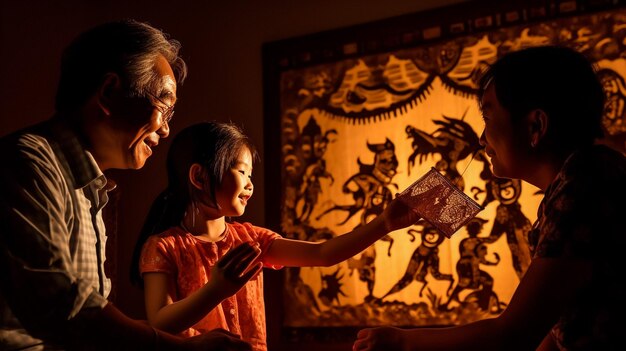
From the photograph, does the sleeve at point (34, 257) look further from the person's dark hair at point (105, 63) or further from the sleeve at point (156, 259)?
the sleeve at point (156, 259)

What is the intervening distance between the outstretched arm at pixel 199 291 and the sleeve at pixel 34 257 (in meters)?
0.30

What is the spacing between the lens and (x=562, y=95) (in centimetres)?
133

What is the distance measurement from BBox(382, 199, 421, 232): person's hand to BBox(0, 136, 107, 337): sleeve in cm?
83

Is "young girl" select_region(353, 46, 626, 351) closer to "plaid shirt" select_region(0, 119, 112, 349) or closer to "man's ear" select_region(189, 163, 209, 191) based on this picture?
"plaid shirt" select_region(0, 119, 112, 349)

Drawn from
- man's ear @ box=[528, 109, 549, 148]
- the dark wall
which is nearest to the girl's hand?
man's ear @ box=[528, 109, 549, 148]

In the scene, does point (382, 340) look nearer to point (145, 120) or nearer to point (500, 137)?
point (500, 137)

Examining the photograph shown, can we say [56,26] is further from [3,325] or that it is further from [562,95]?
[562,95]

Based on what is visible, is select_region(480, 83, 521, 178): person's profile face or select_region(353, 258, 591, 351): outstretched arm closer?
select_region(353, 258, 591, 351): outstretched arm

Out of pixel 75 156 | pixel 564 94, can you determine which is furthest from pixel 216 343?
pixel 564 94

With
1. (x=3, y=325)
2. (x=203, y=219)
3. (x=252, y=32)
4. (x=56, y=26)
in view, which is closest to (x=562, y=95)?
(x=203, y=219)

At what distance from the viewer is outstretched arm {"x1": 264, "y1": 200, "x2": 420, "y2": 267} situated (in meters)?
1.73

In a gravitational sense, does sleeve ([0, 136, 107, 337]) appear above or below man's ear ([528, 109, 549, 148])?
below

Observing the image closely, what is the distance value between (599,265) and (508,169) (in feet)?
1.16

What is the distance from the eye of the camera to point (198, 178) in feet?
5.84
